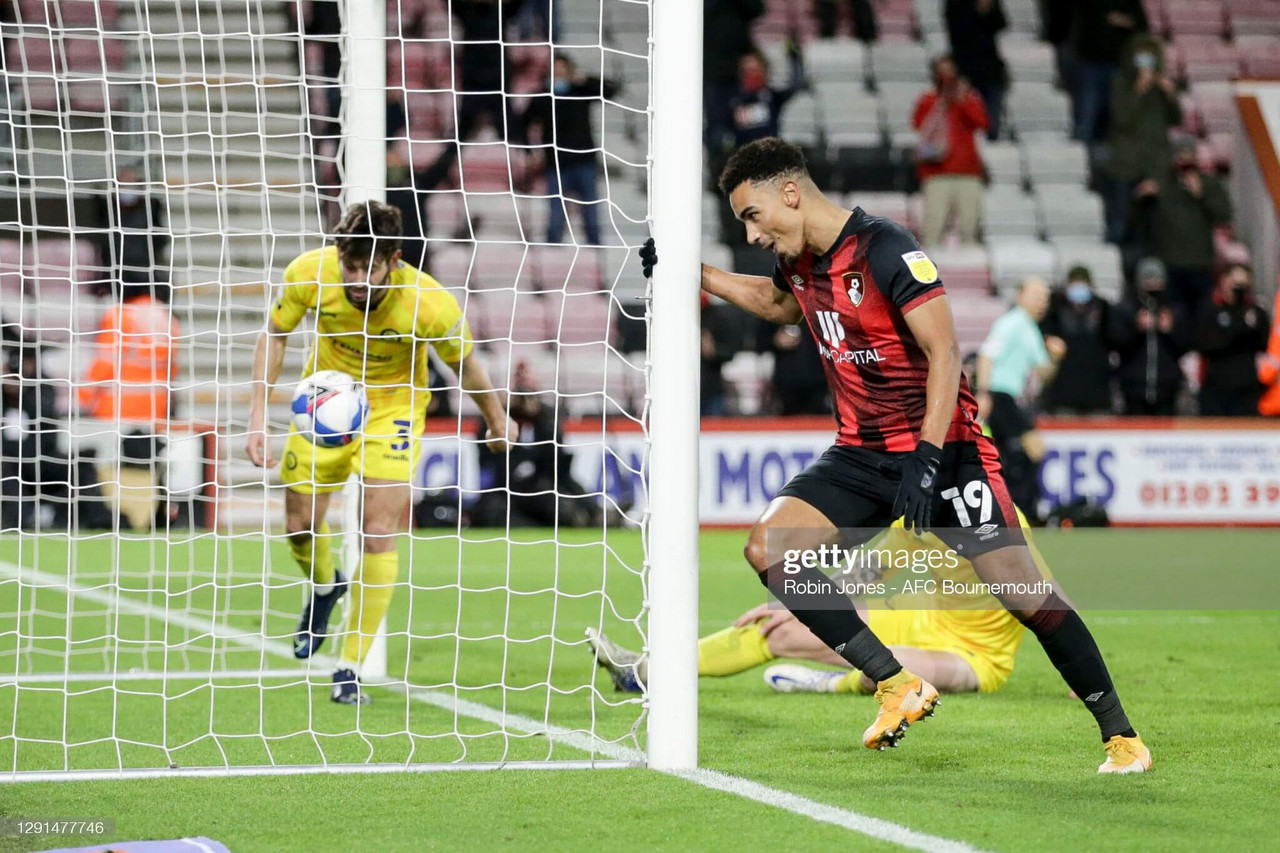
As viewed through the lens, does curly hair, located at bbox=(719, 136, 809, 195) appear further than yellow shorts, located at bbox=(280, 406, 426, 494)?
No

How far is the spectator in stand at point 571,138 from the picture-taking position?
15.6 meters

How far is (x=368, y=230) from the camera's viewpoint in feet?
19.1

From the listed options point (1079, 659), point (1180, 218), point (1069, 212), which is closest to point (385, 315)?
point (1079, 659)

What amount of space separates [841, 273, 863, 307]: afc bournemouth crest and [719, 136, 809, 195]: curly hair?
348 millimetres

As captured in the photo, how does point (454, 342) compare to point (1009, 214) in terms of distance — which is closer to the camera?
point (454, 342)

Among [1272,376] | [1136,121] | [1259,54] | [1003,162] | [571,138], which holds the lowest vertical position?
[1272,376]

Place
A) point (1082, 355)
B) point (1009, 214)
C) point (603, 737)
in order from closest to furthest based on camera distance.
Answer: point (603, 737) → point (1082, 355) → point (1009, 214)

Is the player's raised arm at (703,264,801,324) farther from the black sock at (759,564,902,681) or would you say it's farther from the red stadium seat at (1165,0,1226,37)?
the red stadium seat at (1165,0,1226,37)

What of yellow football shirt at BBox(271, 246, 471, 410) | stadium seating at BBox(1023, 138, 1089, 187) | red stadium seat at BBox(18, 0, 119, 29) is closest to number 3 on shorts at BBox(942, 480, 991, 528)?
yellow football shirt at BBox(271, 246, 471, 410)

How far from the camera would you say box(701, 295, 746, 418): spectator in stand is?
15289 millimetres

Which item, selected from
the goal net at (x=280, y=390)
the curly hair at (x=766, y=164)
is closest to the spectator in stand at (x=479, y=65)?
the goal net at (x=280, y=390)

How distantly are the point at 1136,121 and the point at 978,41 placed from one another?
2073 mm

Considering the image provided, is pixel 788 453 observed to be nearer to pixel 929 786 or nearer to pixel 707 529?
pixel 707 529

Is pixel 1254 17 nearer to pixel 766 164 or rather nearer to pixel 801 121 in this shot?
pixel 801 121
